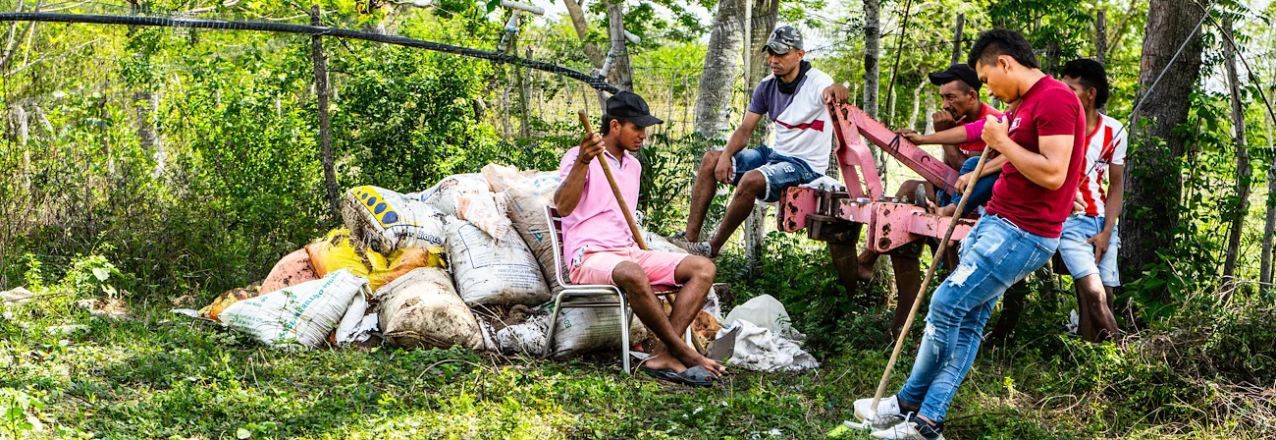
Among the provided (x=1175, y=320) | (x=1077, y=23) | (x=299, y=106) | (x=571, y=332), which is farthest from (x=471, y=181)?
(x=1077, y=23)

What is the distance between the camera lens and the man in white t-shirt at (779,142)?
5.47 metres

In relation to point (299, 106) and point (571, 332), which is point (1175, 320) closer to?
point (571, 332)

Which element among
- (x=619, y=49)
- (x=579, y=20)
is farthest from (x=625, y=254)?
(x=579, y=20)

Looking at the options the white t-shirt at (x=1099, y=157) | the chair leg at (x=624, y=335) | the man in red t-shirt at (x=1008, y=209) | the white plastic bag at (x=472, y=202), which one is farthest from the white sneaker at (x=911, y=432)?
the white plastic bag at (x=472, y=202)

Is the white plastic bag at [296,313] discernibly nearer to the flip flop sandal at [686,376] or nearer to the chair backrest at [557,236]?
the chair backrest at [557,236]

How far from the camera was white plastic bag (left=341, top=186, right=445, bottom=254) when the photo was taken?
5586mm

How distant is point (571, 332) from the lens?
510 centimetres

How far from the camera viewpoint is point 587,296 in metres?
5.19

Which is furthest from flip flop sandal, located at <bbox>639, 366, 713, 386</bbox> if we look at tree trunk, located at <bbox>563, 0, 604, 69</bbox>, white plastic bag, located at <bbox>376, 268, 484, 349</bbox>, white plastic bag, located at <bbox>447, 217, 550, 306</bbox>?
tree trunk, located at <bbox>563, 0, 604, 69</bbox>

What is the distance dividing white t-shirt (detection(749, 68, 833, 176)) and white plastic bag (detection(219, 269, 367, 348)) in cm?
244

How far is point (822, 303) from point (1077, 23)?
2.86 m

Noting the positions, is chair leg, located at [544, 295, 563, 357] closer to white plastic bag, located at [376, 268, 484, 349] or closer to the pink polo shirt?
the pink polo shirt

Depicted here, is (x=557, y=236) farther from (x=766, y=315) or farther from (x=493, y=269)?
(x=766, y=315)

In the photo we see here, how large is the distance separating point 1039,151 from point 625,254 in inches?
83.4
